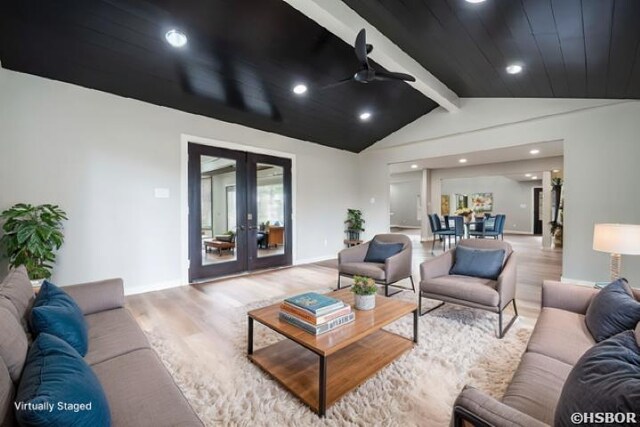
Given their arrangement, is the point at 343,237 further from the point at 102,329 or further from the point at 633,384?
the point at 633,384

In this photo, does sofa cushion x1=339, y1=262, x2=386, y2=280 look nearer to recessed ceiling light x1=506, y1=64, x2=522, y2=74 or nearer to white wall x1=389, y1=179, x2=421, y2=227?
recessed ceiling light x1=506, y1=64, x2=522, y2=74

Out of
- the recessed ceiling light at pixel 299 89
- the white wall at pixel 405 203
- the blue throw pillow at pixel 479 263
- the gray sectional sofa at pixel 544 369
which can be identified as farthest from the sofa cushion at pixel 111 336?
the white wall at pixel 405 203

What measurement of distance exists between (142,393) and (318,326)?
103 cm

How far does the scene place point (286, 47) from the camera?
11.4ft

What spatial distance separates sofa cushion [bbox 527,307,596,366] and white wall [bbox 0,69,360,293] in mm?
4484

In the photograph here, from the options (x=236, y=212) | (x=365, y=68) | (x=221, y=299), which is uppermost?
(x=365, y=68)

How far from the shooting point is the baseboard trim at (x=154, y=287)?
4.12 meters

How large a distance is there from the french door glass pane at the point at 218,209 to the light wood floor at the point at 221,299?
581 mm

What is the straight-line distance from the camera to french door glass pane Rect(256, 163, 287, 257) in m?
5.69

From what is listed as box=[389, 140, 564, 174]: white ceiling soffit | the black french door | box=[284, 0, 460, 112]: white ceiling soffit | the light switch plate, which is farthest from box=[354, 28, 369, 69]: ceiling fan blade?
box=[389, 140, 564, 174]: white ceiling soffit

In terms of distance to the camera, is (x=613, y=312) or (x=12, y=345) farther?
(x=613, y=312)

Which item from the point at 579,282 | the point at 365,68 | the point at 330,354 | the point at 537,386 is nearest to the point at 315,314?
the point at 330,354

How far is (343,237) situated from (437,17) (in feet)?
17.3

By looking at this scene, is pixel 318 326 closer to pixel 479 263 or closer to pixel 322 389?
pixel 322 389
